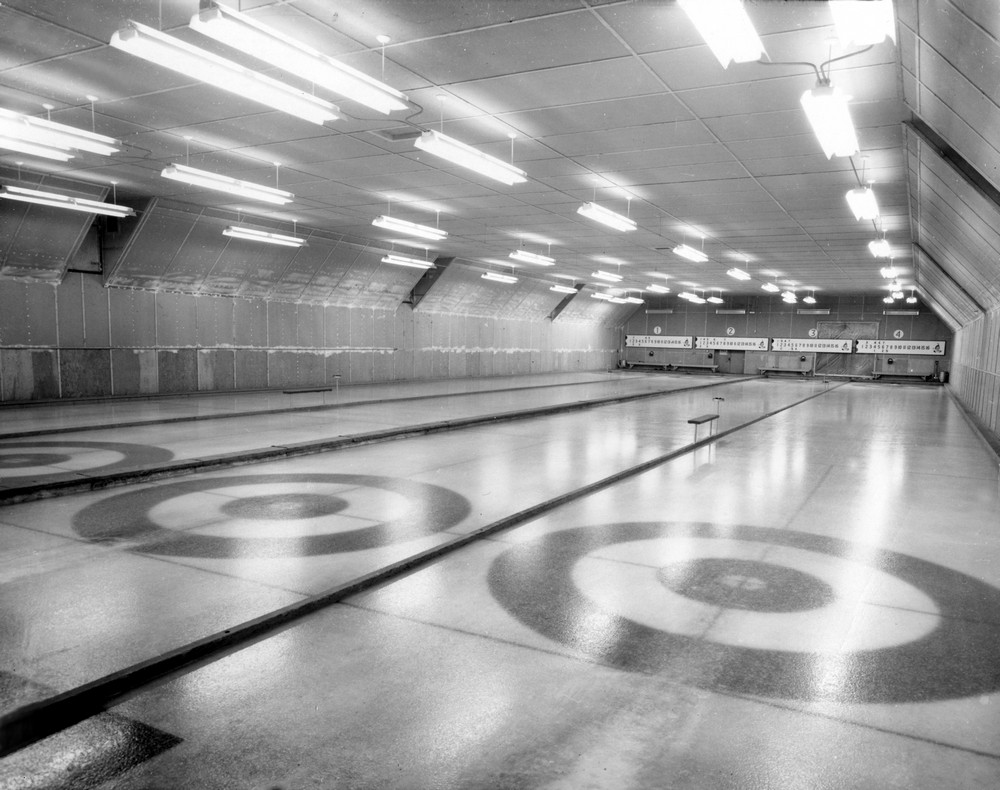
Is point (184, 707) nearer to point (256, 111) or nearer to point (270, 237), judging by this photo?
point (256, 111)

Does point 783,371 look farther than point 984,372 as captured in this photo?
Yes

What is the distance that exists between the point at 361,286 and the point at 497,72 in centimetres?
1510

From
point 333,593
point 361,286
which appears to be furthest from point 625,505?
point 361,286

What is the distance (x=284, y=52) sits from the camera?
504 cm

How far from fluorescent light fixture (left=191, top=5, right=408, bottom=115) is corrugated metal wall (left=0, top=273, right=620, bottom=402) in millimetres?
11824

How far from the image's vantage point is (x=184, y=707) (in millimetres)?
3125

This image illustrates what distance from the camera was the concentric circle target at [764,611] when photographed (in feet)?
11.7

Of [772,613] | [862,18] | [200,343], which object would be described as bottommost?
[772,613]

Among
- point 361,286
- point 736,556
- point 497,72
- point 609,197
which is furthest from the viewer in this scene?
point 361,286

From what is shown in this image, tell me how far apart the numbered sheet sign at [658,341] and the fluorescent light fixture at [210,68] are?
35.3 m

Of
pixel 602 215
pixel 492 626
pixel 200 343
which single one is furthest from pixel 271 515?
pixel 200 343

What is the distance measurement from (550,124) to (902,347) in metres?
32.2

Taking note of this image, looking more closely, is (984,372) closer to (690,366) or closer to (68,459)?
(68,459)

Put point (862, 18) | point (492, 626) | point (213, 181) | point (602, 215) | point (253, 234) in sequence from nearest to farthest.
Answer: point (492, 626) < point (862, 18) < point (213, 181) < point (602, 215) < point (253, 234)
